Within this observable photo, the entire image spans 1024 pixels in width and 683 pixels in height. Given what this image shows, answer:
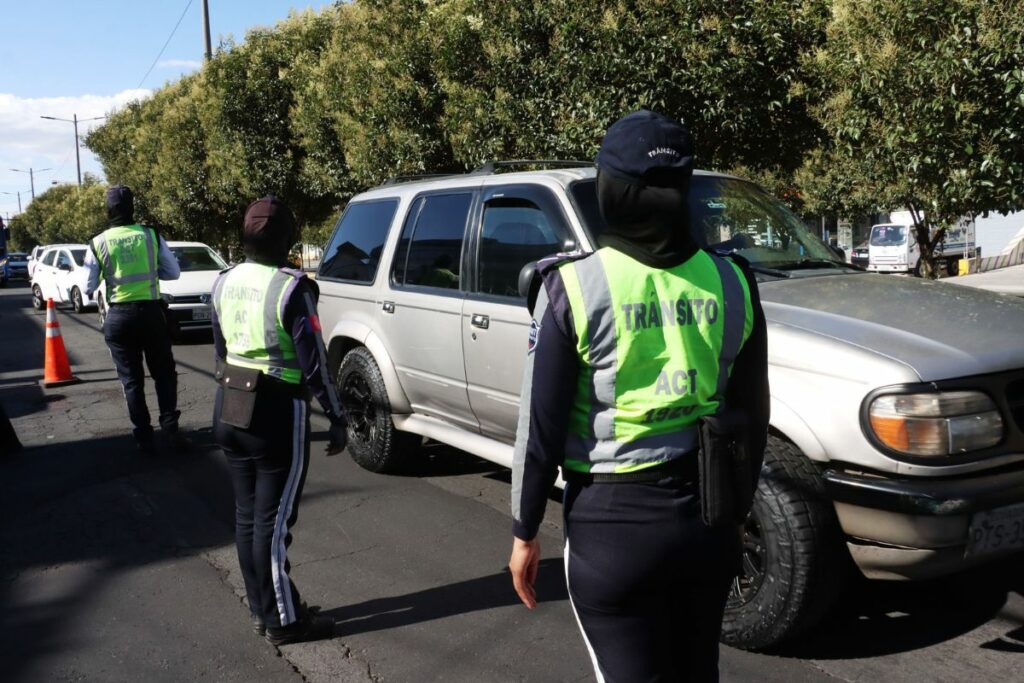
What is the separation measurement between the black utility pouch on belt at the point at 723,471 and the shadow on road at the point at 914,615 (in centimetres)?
187

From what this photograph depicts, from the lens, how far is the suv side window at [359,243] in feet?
19.5

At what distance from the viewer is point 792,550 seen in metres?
3.26

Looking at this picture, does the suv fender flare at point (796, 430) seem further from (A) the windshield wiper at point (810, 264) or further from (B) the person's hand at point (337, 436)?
(B) the person's hand at point (337, 436)

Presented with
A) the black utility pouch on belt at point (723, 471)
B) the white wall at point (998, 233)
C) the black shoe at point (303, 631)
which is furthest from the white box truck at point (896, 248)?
the black utility pouch on belt at point (723, 471)

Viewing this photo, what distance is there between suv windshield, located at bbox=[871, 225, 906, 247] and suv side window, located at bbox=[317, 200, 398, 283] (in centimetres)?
2901

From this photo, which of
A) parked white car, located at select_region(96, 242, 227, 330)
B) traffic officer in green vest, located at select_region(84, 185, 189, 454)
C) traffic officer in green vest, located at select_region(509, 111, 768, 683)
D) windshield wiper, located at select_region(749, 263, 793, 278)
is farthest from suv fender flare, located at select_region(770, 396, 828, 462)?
parked white car, located at select_region(96, 242, 227, 330)

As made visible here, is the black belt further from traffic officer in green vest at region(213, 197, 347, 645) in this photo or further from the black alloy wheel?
traffic officer in green vest at region(213, 197, 347, 645)

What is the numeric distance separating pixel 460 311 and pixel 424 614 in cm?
172

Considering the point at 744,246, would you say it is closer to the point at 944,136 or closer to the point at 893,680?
the point at 893,680

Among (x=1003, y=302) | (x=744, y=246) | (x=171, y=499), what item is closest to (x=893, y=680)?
(x=1003, y=302)

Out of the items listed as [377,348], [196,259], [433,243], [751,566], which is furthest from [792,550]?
[196,259]

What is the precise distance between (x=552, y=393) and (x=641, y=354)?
207 mm

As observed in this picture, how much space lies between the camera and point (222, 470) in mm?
6410

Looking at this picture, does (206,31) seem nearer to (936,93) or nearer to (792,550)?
(936,93)
